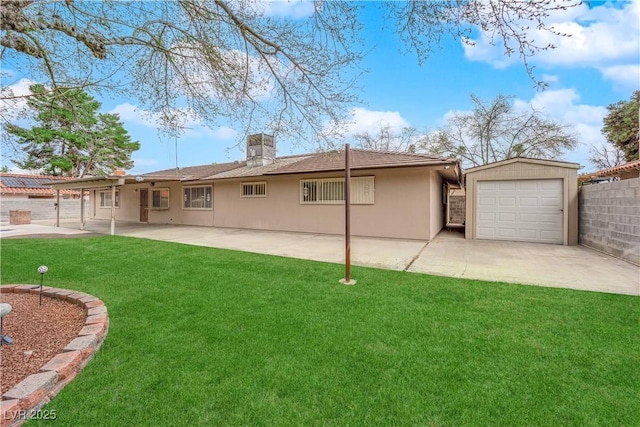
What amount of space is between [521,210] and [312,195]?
7312mm

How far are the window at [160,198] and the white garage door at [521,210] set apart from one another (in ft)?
51.8

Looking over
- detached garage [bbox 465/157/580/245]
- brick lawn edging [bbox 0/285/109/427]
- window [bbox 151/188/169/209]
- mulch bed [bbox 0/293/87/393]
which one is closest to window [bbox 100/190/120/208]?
window [bbox 151/188/169/209]

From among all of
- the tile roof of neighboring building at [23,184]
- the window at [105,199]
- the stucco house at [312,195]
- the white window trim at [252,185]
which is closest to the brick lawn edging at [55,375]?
the stucco house at [312,195]

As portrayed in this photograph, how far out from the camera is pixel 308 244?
31.1ft

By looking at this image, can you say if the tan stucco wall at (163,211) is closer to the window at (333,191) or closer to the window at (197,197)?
the window at (197,197)

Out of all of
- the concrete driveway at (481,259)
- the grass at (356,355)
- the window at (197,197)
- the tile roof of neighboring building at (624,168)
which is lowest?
the grass at (356,355)

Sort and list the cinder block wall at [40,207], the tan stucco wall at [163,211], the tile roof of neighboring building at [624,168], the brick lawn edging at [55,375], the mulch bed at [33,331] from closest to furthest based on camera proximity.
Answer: the brick lawn edging at [55,375] → the mulch bed at [33,331] → the tile roof of neighboring building at [624,168] → the tan stucco wall at [163,211] → the cinder block wall at [40,207]

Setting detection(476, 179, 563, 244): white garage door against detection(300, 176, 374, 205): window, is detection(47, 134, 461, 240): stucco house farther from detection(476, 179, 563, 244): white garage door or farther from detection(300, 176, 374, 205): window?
detection(476, 179, 563, 244): white garage door

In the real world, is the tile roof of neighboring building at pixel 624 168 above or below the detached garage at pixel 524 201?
above

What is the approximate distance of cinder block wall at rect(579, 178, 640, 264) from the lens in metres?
6.68

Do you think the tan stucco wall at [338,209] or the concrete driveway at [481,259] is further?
the tan stucco wall at [338,209]

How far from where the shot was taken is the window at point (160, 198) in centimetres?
1761

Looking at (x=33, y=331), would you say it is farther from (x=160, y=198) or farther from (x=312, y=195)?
(x=160, y=198)

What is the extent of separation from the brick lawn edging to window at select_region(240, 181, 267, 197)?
1052 centimetres
